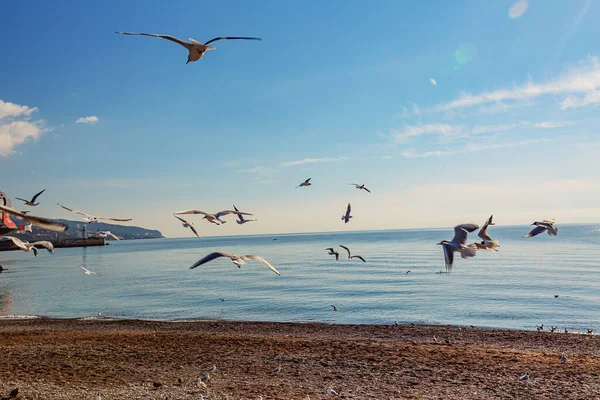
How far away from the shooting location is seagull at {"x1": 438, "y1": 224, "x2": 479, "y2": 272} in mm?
7844

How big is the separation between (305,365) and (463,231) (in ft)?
23.1

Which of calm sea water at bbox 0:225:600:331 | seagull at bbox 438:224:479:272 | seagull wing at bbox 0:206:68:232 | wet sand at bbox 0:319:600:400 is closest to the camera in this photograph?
seagull wing at bbox 0:206:68:232

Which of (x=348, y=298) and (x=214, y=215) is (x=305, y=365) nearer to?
(x=214, y=215)

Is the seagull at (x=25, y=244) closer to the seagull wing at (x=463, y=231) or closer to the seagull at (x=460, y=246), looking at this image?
the seagull at (x=460, y=246)

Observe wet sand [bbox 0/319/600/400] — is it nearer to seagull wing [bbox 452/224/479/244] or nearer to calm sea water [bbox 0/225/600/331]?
seagull wing [bbox 452/224/479/244]

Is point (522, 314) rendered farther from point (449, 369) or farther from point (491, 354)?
point (449, 369)

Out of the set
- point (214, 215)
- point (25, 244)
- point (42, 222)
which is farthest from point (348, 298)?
point (42, 222)

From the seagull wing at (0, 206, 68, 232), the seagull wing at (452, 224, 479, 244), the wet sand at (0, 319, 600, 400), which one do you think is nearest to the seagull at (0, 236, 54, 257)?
the wet sand at (0, 319, 600, 400)

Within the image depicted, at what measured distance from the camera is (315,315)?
26094mm

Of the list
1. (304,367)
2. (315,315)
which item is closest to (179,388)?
(304,367)

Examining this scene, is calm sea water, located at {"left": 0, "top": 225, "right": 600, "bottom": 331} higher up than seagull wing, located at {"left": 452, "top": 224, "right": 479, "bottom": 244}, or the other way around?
seagull wing, located at {"left": 452, "top": 224, "right": 479, "bottom": 244}

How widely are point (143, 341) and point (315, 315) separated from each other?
37.7 feet

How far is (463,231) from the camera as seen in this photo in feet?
28.0

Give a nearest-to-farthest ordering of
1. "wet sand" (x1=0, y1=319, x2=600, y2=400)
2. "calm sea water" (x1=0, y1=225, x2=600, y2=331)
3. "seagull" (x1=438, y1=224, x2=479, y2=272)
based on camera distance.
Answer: "seagull" (x1=438, y1=224, x2=479, y2=272) < "wet sand" (x1=0, y1=319, x2=600, y2=400) < "calm sea water" (x1=0, y1=225, x2=600, y2=331)
